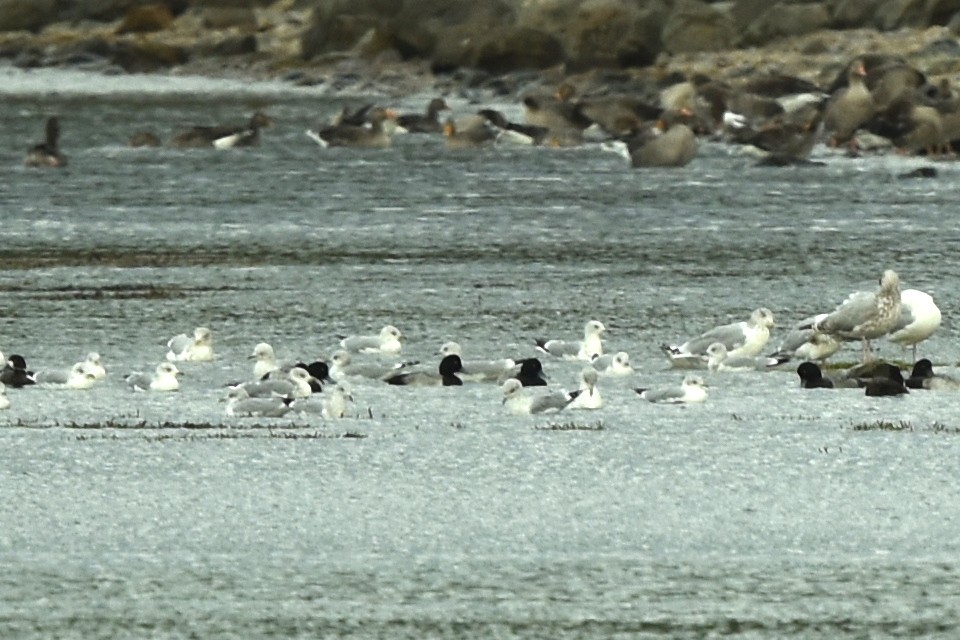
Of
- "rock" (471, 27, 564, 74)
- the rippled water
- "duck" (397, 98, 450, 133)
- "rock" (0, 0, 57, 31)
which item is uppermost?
"rock" (0, 0, 57, 31)

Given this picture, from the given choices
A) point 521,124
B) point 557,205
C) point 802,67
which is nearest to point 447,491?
point 557,205

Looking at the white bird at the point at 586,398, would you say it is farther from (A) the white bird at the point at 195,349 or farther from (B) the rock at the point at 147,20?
(B) the rock at the point at 147,20

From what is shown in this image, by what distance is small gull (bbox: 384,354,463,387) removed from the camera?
13531 millimetres

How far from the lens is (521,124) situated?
1499 inches

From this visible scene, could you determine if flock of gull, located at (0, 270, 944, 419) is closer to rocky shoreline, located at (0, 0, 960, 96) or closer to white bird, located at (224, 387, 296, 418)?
white bird, located at (224, 387, 296, 418)

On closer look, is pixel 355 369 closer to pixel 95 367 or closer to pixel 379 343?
pixel 379 343

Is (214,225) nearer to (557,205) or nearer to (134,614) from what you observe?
(557,205)

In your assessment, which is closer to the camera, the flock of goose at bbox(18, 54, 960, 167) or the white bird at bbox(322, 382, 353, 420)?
the white bird at bbox(322, 382, 353, 420)

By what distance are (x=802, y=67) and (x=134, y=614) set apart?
4203cm

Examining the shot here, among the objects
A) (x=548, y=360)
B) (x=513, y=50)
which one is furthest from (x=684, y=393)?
(x=513, y=50)

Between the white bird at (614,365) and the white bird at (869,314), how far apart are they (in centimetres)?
112

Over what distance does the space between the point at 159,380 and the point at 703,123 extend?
24.9 m

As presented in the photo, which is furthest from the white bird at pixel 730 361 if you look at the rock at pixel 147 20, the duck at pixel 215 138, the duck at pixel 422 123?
the rock at pixel 147 20

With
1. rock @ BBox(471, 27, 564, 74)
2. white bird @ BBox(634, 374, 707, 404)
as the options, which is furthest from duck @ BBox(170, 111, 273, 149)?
white bird @ BBox(634, 374, 707, 404)
